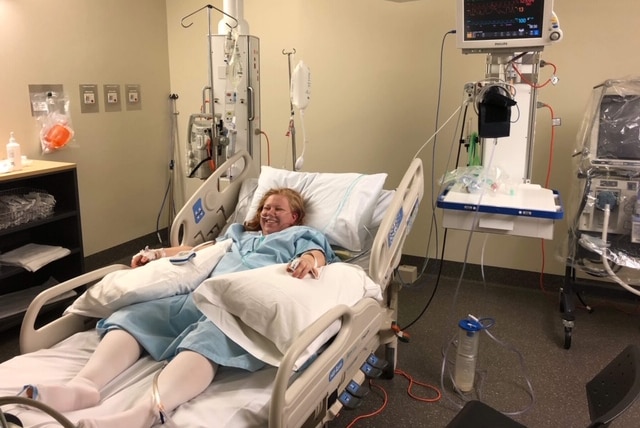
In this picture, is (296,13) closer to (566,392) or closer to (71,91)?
(71,91)

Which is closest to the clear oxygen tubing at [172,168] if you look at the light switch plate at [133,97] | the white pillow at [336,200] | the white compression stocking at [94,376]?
the light switch plate at [133,97]

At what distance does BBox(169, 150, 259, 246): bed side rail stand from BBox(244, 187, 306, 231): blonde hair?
0.25 metres

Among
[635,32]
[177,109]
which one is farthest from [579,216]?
[177,109]

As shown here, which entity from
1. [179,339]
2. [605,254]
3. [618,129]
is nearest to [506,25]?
[618,129]

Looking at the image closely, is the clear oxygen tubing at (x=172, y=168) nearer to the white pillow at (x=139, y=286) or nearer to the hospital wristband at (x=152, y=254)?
the hospital wristband at (x=152, y=254)

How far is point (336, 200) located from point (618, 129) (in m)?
1.37

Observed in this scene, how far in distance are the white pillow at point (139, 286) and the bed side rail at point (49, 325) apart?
0.06 m

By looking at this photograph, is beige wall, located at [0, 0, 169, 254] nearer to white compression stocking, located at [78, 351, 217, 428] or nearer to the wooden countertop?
the wooden countertop

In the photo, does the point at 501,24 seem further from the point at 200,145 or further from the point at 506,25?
the point at 200,145

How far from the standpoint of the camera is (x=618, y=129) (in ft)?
8.02

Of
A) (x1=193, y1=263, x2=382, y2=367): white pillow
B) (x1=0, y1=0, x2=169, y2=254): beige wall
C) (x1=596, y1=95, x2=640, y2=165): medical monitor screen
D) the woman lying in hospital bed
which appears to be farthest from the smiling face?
(x1=0, y1=0, x2=169, y2=254): beige wall

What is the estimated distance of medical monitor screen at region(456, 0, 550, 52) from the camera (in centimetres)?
209

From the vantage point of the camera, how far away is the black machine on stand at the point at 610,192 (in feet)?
7.80

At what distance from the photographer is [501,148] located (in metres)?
2.35
